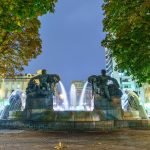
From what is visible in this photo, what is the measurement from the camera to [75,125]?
16656 millimetres

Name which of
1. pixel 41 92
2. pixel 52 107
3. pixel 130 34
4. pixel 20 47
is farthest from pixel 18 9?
pixel 52 107

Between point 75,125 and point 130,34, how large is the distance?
586 cm

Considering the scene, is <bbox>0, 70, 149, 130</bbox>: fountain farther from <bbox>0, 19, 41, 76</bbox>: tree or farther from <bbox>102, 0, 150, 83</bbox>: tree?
<bbox>102, 0, 150, 83</bbox>: tree

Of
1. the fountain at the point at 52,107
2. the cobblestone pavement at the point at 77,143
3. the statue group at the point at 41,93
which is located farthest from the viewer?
the statue group at the point at 41,93

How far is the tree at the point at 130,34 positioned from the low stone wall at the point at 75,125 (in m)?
2.86

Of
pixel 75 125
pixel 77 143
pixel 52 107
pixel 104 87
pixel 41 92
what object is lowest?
pixel 77 143

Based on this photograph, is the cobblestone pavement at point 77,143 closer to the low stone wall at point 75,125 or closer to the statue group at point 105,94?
the low stone wall at point 75,125

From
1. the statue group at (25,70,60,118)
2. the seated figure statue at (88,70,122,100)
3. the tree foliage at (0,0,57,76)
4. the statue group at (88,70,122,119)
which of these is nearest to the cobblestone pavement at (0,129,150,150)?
the tree foliage at (0,0,57,76)

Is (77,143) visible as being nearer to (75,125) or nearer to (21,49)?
(75,125)

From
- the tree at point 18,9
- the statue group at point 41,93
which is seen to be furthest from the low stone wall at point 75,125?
the tree at point 18,9

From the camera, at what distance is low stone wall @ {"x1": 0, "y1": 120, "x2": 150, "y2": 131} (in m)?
16.7

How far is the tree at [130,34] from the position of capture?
15.8 meters

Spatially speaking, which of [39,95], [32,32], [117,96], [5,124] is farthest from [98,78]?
[5,124]

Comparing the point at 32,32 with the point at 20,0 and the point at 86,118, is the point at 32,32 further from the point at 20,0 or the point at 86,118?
the point at 20,0
